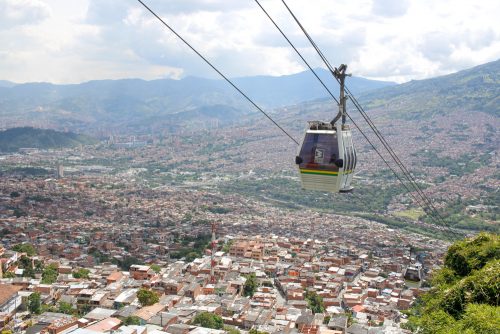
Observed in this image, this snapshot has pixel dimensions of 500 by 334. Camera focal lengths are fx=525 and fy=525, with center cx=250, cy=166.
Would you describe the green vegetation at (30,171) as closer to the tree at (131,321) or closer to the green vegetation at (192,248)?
the green vegetation at (192,248)

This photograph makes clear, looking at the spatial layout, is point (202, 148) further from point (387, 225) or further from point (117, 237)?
point (117, 237)

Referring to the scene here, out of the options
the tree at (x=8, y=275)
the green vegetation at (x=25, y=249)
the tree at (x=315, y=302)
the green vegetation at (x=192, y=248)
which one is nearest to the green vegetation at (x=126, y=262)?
the green vegetation at (x=192, y=248)

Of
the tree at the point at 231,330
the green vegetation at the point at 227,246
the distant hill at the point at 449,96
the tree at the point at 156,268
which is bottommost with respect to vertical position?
the green vegetation at the point at 227,246

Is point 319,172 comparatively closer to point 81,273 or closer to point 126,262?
point 81,273

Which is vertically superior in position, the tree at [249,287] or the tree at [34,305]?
the tree at [34,305]

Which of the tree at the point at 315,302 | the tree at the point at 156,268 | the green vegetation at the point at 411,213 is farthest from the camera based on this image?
the green vegetation at the point at 411,213

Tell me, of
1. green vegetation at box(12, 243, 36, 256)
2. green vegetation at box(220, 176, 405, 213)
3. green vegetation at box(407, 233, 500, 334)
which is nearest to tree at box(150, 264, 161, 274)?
green vegetation at box(12, 243, 36, 256)

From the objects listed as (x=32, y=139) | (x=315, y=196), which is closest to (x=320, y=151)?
(x=315, y=196)
